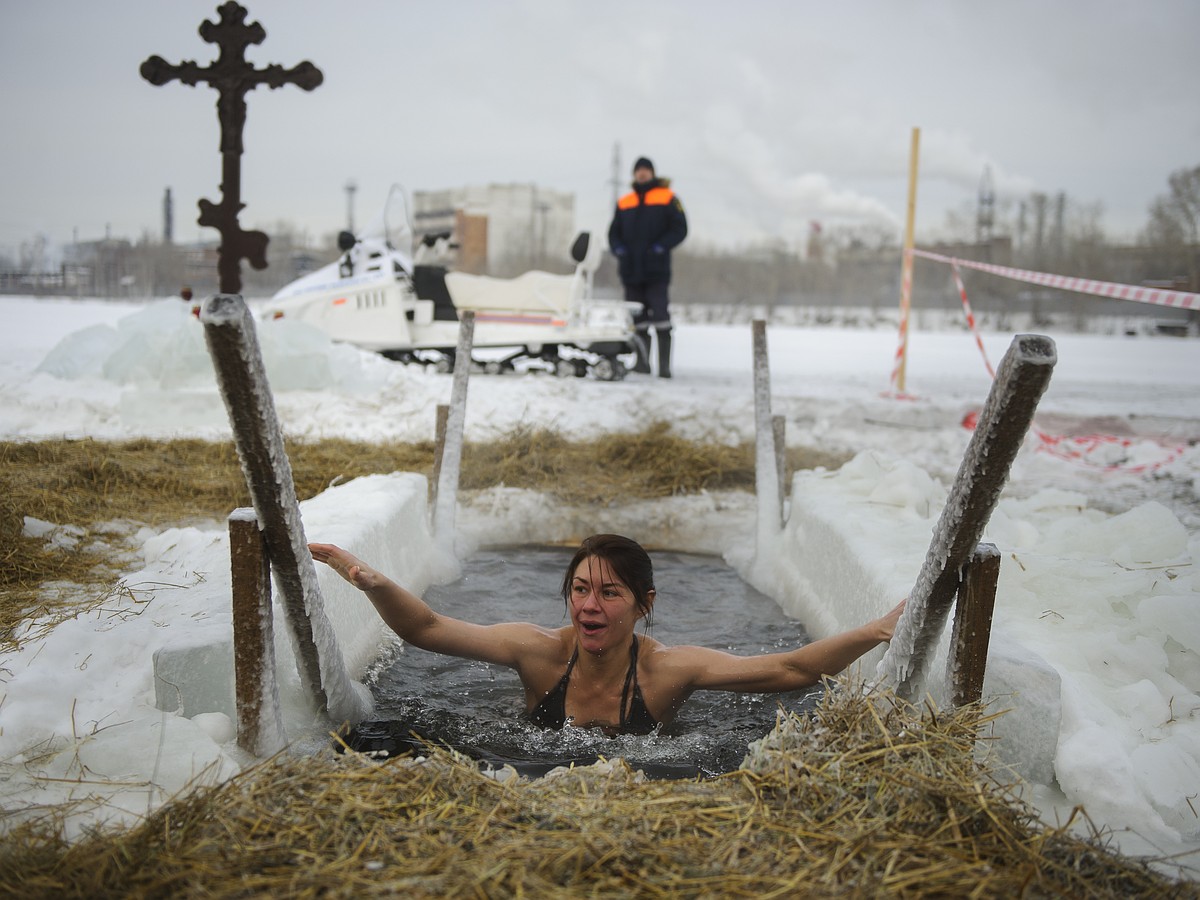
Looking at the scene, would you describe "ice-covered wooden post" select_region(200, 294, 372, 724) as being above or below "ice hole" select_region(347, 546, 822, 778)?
above

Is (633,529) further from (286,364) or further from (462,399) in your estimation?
(286,364)

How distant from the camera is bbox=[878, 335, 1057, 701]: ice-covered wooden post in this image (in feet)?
6.12

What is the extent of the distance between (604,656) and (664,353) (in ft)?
28.4

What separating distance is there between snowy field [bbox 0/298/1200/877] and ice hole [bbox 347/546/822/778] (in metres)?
0.24

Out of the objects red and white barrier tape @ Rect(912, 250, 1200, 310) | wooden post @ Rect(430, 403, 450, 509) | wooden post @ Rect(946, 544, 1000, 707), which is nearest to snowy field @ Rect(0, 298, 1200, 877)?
wooden post @ Rect(946, 544, 1000, 707)

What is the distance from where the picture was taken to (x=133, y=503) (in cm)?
513

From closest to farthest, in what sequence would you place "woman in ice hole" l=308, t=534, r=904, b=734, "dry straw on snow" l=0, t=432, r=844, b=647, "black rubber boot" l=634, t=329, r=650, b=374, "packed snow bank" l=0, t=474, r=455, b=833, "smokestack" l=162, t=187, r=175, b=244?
"packed snow bank" l=0, t=474, r=455, b=833
"woman in ice hole" l=308, t=534, r=904, b=734
"dry straw on snow" l=0, t=432, r=844, b=647
"black rubber boot" l=634, t=329, r=650, b=374
"smokestack" l=162, t=187, r=175, b=244

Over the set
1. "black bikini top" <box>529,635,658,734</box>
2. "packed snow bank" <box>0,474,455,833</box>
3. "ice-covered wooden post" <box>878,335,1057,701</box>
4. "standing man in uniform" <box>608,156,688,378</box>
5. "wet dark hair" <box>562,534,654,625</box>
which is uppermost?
"standing man in uniform" <box>608,156,688,378</box>

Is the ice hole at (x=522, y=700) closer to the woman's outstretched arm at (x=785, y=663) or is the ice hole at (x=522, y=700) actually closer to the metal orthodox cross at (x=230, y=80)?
the woman's outstretched arm at (x=785, y=663)

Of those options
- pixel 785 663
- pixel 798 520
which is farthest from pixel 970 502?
pixel 798 520

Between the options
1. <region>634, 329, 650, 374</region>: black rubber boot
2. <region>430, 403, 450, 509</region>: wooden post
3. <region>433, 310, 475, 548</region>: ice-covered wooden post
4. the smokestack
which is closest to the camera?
<region>433, 310, 475, 548</region>: ice-covered wooden post

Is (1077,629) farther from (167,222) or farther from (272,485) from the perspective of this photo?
(167,222)

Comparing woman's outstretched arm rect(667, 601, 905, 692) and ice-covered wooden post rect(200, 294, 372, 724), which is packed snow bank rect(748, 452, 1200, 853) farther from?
ice-covered wooden post rect(200, 294, 372, 724)

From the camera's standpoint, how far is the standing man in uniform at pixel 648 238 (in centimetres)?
1102
